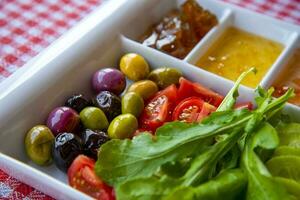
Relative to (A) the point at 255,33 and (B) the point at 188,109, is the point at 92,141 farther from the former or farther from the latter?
(A) the point at 255,33

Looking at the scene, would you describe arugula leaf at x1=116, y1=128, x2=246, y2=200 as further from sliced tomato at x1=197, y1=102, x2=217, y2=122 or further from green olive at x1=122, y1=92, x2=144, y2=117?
green olive at x1=122, y1=92, x2=144, y2=117

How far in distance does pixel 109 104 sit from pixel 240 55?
19.5 inches

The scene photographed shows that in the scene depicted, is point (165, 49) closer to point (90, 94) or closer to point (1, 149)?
point (90, 94)

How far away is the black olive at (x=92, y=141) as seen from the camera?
4.30 ft

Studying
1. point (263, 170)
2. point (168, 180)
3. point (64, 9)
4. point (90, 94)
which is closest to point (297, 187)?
point (263, 170)

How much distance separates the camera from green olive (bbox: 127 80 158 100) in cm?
150

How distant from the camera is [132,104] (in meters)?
1.43

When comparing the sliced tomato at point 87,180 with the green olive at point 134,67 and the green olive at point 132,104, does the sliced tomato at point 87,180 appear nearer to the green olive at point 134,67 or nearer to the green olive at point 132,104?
the green olive at point 132,104

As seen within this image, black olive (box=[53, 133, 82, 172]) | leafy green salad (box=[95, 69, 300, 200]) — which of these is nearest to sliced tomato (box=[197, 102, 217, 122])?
leafy green salad (box=[95, 69, 300, 200])

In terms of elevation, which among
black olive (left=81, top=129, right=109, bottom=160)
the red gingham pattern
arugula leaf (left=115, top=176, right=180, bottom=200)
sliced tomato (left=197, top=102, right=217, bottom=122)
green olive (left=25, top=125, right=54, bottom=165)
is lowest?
the red gingham pattern

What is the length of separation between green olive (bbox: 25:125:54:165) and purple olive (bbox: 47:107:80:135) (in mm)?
30

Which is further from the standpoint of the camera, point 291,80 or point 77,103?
point 291,80

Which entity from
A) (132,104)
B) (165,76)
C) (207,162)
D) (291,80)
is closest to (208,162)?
(207,162)

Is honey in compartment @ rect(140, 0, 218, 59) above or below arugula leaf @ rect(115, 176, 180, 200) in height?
below
